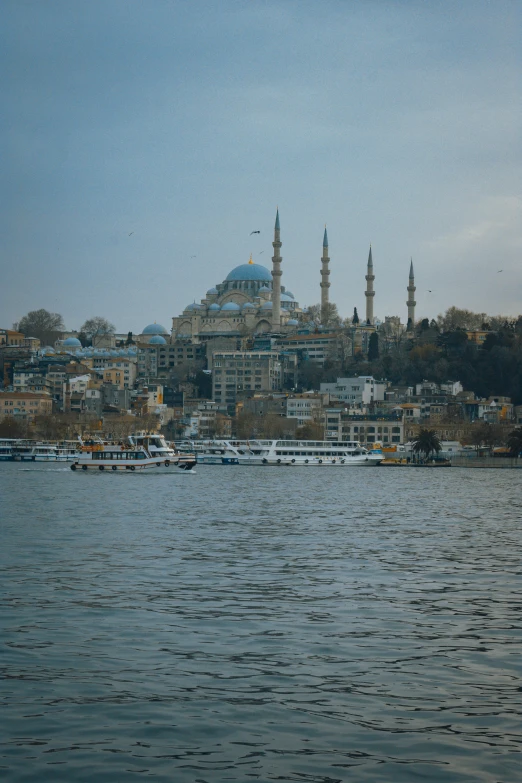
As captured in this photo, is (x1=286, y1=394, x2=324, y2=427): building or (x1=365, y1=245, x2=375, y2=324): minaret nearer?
(x1=286, y1=394, x2=324, y2=427): building

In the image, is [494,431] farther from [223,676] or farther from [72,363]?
[223,676]

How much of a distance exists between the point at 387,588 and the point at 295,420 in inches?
3151

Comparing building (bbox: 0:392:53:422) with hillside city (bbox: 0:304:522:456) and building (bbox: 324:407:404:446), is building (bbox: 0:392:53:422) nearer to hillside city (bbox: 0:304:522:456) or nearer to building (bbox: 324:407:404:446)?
hillside city (bbox: 0:304:522:456)

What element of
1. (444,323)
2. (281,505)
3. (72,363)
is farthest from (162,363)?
(281,505)

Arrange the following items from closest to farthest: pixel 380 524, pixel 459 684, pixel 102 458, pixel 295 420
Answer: pixel 459 684, pixel 380 524, pixel 102 458, pixel 295 420

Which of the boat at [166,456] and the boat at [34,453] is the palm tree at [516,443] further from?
the boat at [34,453]

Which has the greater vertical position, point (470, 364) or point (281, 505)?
point (470, 364)

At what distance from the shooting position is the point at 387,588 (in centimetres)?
1548

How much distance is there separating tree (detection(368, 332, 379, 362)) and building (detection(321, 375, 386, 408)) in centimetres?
804

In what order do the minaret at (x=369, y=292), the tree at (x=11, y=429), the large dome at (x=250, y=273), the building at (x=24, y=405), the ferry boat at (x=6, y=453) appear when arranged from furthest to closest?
the large dome at (x=250, y=273) → the minaret at (x=369, y=292) → the building at (x=24, y=405) → the tree at (x=11, y=429) → the ferry boat at (x=6, y=453)

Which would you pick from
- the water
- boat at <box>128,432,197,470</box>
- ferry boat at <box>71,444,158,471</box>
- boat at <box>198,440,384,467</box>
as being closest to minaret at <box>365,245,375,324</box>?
boat at <box>198,440,384,467</box>

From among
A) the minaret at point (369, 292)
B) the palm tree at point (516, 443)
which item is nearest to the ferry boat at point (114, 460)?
the palm tree at point (516, 443)

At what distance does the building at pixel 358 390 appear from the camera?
330 ft

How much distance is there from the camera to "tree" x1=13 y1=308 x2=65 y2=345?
14488 cm
